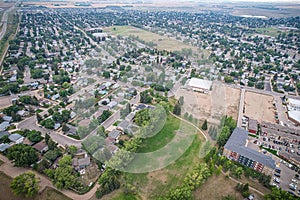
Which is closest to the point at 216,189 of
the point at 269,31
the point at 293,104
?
the point at 293,104

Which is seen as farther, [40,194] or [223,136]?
[223,136]

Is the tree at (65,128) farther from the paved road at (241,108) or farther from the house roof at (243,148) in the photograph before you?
the paved road at (241,108)

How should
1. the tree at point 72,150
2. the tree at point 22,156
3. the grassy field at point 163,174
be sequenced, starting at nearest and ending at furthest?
1. the grassy field at point 163,174
2. the tree at point 22,156
3. the tree at point 72,150

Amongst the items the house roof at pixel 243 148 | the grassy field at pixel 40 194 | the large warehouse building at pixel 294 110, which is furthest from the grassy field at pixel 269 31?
the grassy field at pixel 40 194

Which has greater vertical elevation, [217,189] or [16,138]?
[16,138]

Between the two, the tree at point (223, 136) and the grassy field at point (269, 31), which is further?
the grassy field at point (269, 31)

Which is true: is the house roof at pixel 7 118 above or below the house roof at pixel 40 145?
above

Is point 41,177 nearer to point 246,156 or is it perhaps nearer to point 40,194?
point 40,194
